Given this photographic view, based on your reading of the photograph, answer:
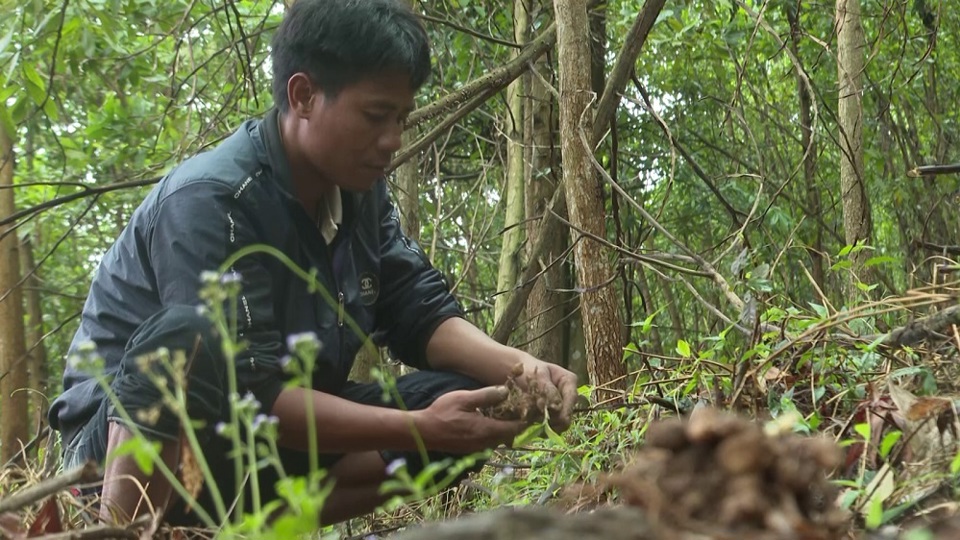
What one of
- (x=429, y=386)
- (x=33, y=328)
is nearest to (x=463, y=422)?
(x=429, y=386)

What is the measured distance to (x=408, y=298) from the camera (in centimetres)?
313

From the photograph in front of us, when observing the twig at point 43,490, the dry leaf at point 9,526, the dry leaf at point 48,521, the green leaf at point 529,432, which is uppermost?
the twig at point 43,490

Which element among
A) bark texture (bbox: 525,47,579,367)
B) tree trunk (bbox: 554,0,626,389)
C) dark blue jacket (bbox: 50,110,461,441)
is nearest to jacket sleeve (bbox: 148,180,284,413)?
dark blue jacket (bbox: 50,110,461,441)

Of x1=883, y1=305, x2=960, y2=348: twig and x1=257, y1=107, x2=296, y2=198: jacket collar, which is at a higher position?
x1=257, y1=107, x2=296, y2=198: jacket collar

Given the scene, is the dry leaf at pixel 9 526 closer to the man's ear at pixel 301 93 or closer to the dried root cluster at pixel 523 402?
the dried root cluster at pixel 523 402

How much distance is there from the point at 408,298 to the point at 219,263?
2.87ft

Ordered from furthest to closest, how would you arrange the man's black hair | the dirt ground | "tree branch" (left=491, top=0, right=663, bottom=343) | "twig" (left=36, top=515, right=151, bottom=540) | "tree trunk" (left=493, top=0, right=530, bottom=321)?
"tree trunk" (left=493, top=0, right=530, bottom=321) → "tree branch" (left=491, top=0, right=663, bottom=343) → the man's black hair → "twig" (left=36, top=515, right=151, bottom=540) → the dirt ground

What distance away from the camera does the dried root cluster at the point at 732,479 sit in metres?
0.89

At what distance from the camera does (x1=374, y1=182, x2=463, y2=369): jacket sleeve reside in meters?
3.12

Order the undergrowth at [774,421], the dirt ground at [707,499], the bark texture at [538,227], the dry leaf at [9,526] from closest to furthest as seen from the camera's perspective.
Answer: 1. the dirt ground at [707,499]
2. the undergrowth at [774,421]
3. the dry leaf at [9,526]
4. the bark texture at [538,227]

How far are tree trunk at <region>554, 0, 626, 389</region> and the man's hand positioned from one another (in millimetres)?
764

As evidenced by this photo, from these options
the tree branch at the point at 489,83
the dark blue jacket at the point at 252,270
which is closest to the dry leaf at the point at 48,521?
the dark blue jacket at the point at 252,270

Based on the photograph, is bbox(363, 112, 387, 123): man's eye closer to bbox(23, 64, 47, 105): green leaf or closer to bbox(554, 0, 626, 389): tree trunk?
bbox(554, 0, 626, 389): tree trunk

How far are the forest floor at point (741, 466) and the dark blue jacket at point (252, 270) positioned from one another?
0.42 meters
